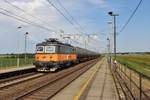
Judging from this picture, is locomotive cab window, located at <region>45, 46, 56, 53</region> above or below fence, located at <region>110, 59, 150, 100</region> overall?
above

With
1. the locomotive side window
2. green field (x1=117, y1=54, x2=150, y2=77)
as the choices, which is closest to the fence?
the locomotive side window

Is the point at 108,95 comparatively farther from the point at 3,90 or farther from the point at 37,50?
the point at 37,50

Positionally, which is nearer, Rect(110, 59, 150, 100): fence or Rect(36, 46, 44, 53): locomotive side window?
Rect(110, 59, 150, 100): fence

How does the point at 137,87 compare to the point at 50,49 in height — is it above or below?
below

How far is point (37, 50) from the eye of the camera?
38156mm

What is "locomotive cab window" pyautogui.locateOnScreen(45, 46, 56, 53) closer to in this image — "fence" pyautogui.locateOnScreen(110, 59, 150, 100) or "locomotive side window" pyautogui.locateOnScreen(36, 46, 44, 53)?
"locomotive side window" pyautogui.locateOnScreen(36, 46, 44, 53)

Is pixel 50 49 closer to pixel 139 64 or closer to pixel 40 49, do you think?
pixel 40 49

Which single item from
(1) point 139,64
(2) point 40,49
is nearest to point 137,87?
(2) point 40,49

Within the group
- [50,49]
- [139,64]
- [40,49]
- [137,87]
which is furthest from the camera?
[139,64]

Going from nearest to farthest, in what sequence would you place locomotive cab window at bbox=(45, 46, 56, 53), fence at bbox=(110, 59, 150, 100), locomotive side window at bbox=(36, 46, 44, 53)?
fence at bbox=(110, 59, 150, 100), locomotive cab window at bbox=(45, 46, 56, 53), locomotive side window at bbox=(36, 46, 44, 53)

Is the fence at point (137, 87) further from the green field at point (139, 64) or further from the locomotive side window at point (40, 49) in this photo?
the green field at point (139, 64)

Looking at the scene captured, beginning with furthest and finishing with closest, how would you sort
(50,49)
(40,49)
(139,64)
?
1. (139,64)
2. (40,49)
3. (50,49)

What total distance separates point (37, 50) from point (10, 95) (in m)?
20.8

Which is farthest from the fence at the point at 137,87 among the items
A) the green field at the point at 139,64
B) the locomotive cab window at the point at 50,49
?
the green field at the point at 139,64
